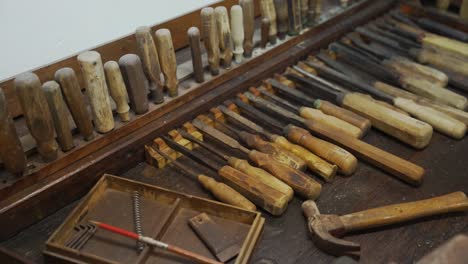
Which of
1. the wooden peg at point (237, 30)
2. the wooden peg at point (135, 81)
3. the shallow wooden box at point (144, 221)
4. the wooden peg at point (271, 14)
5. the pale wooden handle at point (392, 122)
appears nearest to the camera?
the shallow wooden box at point (144, 221)

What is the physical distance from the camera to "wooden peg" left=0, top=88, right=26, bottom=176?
113cm

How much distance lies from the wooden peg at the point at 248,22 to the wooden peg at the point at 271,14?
0.09 meters

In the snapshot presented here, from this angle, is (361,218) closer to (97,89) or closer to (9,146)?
(97,89)

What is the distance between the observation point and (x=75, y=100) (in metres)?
1.26

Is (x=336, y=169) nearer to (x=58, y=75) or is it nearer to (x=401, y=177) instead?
(x=401, y=177)

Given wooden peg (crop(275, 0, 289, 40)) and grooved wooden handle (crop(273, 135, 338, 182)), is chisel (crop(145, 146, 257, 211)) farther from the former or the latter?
wooden peg (crop(275, 0, 289, 40))

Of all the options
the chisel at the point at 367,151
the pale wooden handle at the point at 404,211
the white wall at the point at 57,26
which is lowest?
the pale wooden handle at the point at 404,211

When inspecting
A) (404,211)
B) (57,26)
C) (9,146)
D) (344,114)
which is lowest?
(404,211)

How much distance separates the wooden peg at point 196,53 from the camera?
1495 millimetres

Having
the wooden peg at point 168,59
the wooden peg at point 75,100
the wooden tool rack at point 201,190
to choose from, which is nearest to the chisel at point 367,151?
the wooden tool rack at point 201,190

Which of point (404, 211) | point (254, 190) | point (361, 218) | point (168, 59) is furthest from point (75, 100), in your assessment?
point (404, 211)

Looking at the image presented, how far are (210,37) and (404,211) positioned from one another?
83 cm

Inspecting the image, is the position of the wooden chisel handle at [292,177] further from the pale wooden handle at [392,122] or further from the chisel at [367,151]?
the pale wooden handle at [392,122]

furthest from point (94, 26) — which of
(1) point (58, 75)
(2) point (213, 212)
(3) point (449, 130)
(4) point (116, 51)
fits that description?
(3) point (449, 130)
